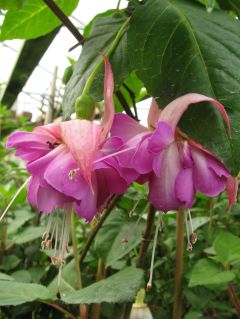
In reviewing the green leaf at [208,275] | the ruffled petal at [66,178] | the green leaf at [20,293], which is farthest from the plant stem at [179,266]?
the ruffled petal at [66,178]

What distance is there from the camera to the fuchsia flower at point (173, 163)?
1.10ft

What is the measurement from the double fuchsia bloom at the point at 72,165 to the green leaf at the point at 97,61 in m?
0.09

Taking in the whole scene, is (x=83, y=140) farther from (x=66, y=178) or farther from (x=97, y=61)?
(x=97, y=61)

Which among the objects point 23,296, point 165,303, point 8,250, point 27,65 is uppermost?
point 27,65

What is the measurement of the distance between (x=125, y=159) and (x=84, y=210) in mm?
49

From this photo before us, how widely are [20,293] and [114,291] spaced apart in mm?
136

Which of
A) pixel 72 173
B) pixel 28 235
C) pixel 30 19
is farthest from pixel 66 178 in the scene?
pixel 28 235

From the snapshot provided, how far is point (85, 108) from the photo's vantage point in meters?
0.39

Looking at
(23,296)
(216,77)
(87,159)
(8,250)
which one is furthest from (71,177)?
(8,250)

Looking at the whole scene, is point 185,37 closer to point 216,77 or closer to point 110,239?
point 216,77

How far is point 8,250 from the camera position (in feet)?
3.22

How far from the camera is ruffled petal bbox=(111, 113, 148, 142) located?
36cm

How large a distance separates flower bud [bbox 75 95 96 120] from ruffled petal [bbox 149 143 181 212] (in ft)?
0.26

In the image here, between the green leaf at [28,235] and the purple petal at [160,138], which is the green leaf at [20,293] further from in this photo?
the purple petal at [160,138]
